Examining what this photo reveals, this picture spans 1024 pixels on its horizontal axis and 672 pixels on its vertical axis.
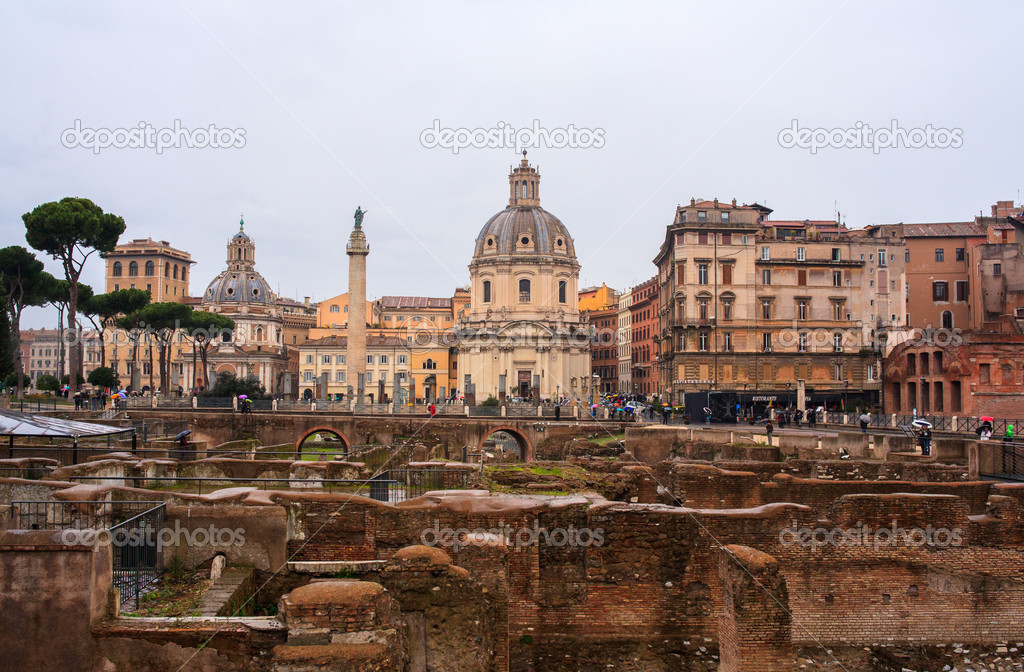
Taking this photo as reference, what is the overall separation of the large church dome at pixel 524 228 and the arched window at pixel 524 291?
2.80 meters

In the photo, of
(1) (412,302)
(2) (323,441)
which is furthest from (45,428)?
(1) (412,302)

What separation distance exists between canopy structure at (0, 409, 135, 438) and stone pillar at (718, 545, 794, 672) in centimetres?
1322

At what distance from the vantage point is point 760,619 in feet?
36.9

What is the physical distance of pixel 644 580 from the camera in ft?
45.0

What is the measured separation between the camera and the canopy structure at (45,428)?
1812 cm

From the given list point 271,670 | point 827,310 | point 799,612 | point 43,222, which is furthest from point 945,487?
point 43,222

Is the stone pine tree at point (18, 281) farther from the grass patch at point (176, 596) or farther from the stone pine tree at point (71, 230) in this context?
the grass patch at point (176, 596)

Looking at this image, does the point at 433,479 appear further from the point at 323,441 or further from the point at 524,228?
the point at 524,228

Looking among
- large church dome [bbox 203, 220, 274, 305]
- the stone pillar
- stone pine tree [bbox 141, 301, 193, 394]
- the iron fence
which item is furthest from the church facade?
the stone pillar

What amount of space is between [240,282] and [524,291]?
205 ft

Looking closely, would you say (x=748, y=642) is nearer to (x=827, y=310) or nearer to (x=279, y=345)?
(x=827, y=310)

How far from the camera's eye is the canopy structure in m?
18.1

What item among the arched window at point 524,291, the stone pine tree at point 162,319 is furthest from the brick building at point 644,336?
the stone pine tree at point 162,319

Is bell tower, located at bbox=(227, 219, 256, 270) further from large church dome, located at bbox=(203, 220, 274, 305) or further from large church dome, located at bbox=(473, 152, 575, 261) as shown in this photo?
large church dome, located at bbox=(473, 152, 575, 261)
